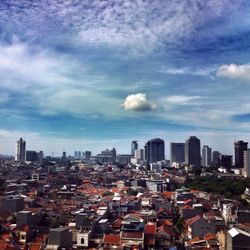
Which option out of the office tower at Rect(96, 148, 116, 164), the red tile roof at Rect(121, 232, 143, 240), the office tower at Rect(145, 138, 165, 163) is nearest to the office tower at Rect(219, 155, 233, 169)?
the office tower at Rect(145, 138, 165, 163)

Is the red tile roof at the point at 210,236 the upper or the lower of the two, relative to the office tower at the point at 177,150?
lower

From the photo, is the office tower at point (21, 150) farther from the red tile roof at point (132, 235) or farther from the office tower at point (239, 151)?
the red tile roof at point (132, 235)

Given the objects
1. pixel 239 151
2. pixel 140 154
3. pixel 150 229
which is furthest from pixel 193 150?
pixel 150 229

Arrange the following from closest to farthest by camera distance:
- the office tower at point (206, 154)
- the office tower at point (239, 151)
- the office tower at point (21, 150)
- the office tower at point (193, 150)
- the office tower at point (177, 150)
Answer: the office tower at point (239, 151) → the office tower at point (193, 150) → the office tower at point (21, 150) → the office tower at point (177, 150) → the office tower at point (206, 154)

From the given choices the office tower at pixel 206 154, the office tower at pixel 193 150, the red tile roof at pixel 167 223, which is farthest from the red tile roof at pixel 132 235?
the office tower at pixel 206 154

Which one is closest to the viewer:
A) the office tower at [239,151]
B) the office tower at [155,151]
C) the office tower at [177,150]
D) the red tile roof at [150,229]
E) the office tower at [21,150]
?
the red tile roof at [150,229]

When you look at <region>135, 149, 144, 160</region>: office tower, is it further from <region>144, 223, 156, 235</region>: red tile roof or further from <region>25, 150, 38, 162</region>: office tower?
<region>144, 223, 156, 235</region>: red tile roof

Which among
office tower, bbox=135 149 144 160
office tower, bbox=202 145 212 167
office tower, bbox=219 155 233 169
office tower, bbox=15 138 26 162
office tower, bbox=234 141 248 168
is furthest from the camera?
office tower, bbox=135 149 144 160

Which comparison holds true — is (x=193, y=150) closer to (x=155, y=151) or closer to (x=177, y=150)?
(x=155, y=151)

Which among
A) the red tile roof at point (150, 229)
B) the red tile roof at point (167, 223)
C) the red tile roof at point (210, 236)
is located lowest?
the red tile roof at point (210, 236)

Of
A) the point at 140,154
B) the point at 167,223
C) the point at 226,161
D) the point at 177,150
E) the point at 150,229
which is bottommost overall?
the point at 167,223

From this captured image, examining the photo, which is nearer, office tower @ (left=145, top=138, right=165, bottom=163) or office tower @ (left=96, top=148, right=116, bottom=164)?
office tower @ (left=145, top=138, right=165, bottom=163)

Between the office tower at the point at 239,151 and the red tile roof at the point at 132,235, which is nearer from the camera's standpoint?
the red tile roof at the point at 132,235

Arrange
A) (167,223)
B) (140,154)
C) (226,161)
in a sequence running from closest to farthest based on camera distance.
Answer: (167,223) < (226,161) < (140,154)
